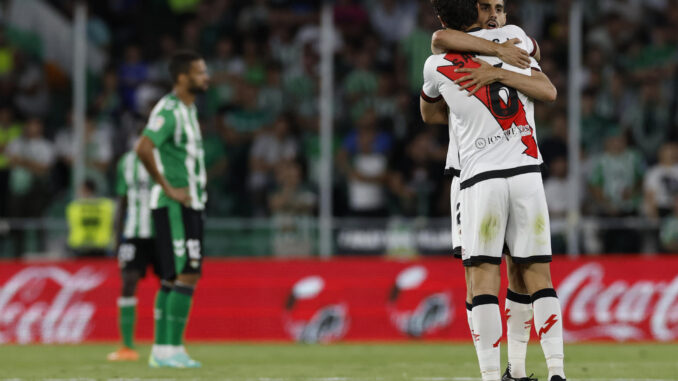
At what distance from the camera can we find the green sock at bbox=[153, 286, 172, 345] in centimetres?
954

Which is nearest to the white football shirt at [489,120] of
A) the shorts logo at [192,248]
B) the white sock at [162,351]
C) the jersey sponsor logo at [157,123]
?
the shorts logo at [192,248]

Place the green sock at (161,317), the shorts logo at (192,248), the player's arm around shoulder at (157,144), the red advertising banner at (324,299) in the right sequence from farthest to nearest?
the red advertising banner at (324,299), the green sock at (161,317), the player's arm around shoulder at (157,144), the shorts logo at (192,248)

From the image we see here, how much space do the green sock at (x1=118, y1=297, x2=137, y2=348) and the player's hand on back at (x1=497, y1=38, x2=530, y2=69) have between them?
5.62m

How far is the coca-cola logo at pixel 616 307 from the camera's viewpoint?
1309 centimetres

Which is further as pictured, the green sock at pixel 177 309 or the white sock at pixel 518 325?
the green sock at pixel 177 309

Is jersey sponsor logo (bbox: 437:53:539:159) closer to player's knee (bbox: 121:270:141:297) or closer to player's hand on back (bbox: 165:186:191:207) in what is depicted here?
player's hand on back (bbox: 165:186:191:207)

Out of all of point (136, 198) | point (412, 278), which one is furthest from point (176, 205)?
point (412, 278)

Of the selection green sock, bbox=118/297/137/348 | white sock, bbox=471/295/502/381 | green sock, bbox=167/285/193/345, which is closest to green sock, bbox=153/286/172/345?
green sock, bbox=167/285/193/345

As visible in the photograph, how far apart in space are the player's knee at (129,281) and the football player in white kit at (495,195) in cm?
537

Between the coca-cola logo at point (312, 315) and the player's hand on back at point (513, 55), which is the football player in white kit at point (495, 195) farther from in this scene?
the coca-cola logo at point (312, 315)

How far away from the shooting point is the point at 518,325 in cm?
677

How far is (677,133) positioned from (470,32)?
9.59m

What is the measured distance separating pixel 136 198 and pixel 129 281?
2.52 feet

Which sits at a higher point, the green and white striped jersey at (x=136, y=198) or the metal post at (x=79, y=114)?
the metal post at (x=79, y=114)
